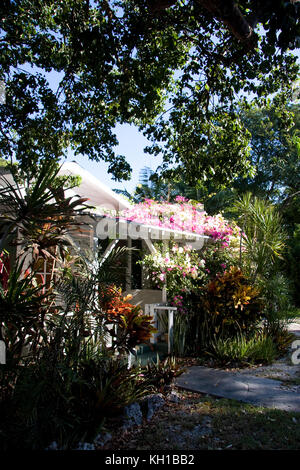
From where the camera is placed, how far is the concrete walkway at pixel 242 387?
466 cm

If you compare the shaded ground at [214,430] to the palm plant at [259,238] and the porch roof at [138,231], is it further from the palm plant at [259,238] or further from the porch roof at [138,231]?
the palm plant at [259,238]

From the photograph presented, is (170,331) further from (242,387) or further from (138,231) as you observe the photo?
(138,231)

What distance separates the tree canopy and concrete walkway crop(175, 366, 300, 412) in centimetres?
371

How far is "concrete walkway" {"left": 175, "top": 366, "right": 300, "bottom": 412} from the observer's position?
466 centimetres

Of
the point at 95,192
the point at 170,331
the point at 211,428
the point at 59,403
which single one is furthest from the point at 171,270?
the point at 59,403

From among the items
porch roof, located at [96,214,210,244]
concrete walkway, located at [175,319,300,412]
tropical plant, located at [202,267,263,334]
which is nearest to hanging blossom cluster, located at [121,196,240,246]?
porch roof, located at [96,214,210,244]

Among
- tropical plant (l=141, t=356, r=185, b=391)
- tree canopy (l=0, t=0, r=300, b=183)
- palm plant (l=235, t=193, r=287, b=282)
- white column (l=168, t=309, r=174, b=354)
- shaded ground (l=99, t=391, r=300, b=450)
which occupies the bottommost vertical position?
shaded ground (l=99, t=391, r=300, b=450)

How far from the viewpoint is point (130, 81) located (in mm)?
6500

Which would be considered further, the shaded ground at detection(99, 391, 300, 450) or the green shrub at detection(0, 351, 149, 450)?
the shaded ground at detection(99, 391, 300, 450)

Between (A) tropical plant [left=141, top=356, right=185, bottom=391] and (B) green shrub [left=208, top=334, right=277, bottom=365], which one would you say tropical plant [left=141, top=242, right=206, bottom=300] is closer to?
(B) green shrub [left=208, top=334, right=277, bottom=365]

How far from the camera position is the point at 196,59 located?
22.1ft

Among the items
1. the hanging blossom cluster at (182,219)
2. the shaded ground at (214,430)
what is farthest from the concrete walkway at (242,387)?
the hanging blossom cluster at (182,219)

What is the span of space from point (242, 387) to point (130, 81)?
5.65 metres
